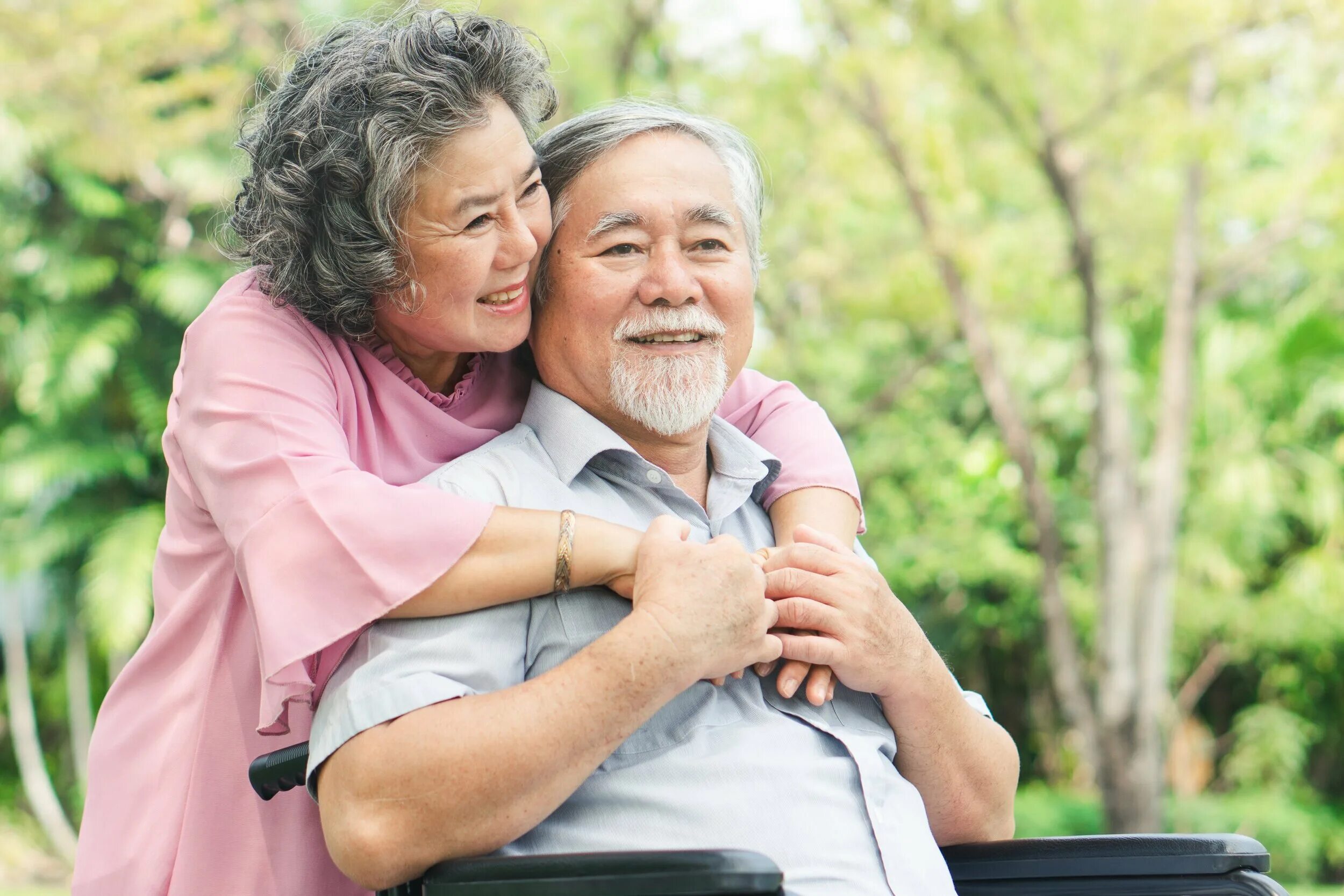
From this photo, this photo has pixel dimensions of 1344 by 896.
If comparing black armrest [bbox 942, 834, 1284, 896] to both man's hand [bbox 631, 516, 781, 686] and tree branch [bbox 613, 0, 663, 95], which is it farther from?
tree branch [bbox 613, 0, 663, 95]

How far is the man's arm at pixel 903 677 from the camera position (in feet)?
6.18

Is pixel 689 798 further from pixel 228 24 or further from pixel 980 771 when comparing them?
pixel 228 24

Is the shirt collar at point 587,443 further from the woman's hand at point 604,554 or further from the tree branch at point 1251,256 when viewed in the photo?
the tree branch at point 1251,256

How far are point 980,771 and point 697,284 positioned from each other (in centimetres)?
93

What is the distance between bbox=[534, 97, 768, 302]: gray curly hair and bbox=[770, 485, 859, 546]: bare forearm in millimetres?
Result: 407

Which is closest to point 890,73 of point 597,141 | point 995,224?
point 995,224

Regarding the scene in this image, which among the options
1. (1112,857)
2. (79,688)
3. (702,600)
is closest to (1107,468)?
(1112,857)

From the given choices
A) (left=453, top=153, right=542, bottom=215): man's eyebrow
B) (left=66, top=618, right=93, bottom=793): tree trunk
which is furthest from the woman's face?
(left=66, top=618, right=93, bottom=793): tree trunk

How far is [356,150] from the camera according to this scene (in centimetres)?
184

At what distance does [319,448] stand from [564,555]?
1.17 ft

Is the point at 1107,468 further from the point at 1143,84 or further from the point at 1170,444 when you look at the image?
the point at 1143,84

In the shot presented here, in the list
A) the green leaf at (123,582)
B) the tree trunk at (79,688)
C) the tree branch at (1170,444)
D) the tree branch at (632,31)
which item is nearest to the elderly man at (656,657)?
the tree branch at (1170,444)

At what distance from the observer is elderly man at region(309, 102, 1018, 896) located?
5.31ft

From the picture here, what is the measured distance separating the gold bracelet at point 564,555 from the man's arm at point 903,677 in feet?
1.10
